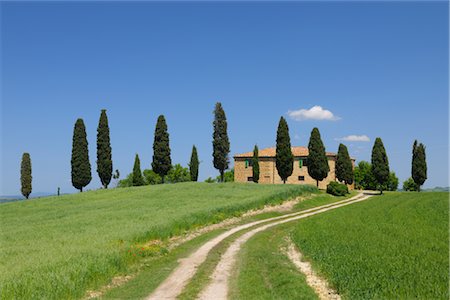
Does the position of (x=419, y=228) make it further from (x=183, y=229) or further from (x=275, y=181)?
(x=275, y=181)

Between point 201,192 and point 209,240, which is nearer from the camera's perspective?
point 209,240

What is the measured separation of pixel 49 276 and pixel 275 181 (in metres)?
77.5

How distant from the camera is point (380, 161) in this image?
74562 mm

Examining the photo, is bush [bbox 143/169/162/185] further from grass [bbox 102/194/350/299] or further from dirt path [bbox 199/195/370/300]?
grass [bbox 102/194/350/299]

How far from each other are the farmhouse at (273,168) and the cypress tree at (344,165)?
4371 millimetres

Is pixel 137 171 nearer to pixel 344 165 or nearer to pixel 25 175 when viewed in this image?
pixel 25 175

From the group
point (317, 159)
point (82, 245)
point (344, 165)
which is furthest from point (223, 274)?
point (344, 165)

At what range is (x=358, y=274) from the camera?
13.9 metres

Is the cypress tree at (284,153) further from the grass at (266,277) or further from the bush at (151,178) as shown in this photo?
the bush at (151,178)

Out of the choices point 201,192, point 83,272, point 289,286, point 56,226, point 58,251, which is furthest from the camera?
point 201,192

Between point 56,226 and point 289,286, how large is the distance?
23.8 metres

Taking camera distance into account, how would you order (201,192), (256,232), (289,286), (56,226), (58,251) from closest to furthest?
1. (289,286)
2. (58,251)
3. (256,232)
4. (56,226)
5. (201,192)

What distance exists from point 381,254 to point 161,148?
63172 mm

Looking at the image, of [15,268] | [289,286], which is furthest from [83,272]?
[289,286]
